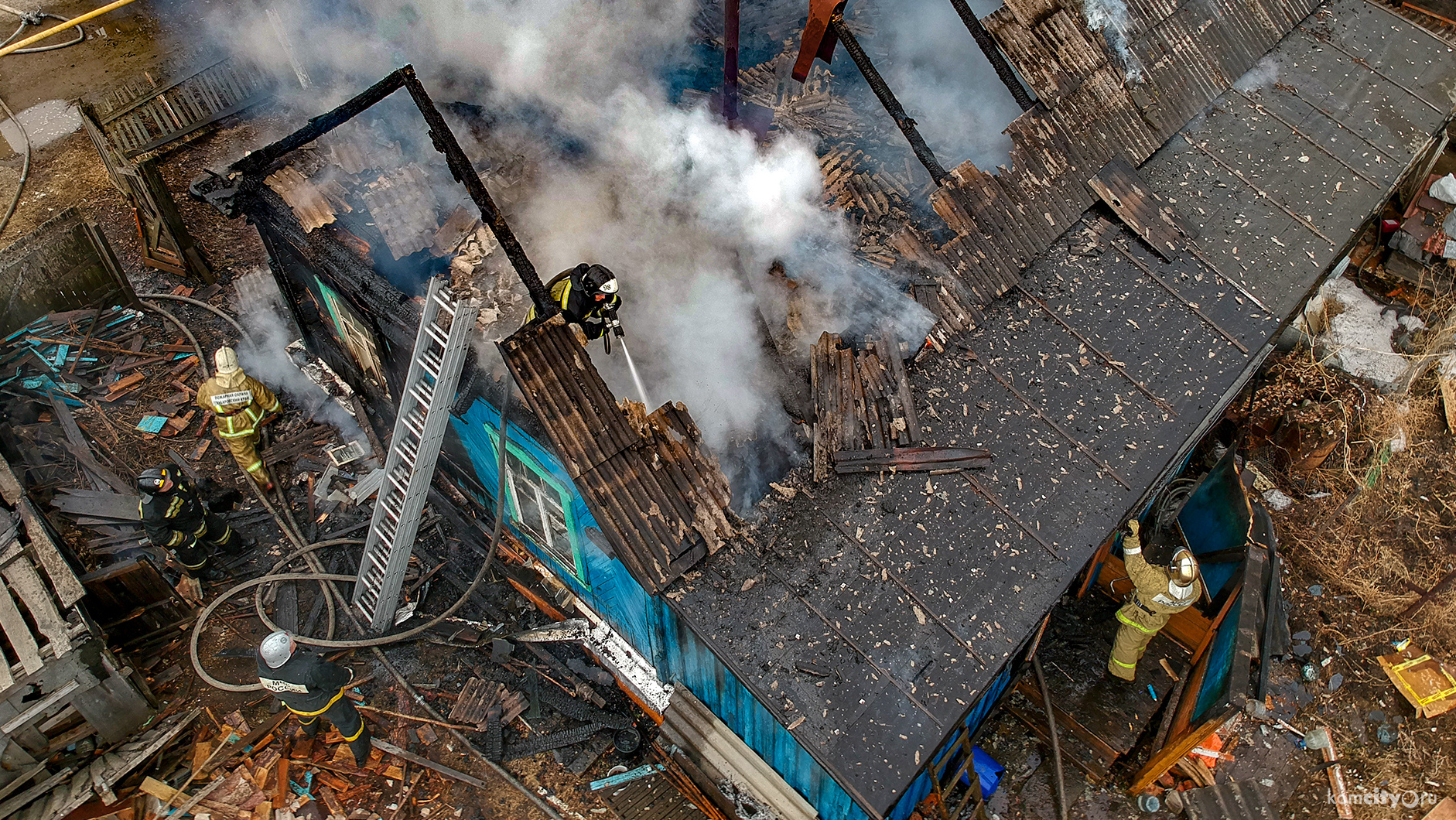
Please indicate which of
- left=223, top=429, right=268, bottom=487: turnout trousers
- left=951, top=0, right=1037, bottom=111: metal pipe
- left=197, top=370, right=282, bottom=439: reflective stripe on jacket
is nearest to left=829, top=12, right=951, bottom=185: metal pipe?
left=951, top=0, right=1037, bottom=111: metal pipe

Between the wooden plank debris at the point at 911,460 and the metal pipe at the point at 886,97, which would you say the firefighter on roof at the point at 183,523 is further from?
the metal pipe at the point at 886,97

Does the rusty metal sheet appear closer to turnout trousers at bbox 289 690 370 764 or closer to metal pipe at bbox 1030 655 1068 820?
metal pipe at bbox 1030 655 1068 820

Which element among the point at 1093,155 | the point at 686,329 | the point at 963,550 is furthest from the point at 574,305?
the point at 1093,155

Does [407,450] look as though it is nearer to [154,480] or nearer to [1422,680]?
[154,480]

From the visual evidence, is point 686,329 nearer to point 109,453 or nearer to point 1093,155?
point 1093,155

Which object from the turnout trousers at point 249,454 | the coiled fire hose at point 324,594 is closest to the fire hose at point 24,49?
the turnout trousers at point 249,454
